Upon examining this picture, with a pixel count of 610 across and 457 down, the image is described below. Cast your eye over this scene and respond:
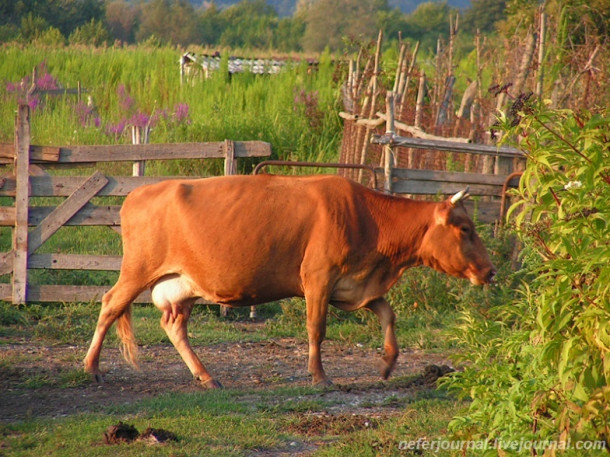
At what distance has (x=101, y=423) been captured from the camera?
19.4ft

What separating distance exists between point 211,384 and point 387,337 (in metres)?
1.46

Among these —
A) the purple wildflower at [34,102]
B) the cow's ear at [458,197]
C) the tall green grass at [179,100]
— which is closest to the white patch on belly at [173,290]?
the cow's ear at [458,197]

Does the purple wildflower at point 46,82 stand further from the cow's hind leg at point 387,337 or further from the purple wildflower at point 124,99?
the cow's hind leg at point 387,337

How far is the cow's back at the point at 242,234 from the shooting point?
7441 millimetres

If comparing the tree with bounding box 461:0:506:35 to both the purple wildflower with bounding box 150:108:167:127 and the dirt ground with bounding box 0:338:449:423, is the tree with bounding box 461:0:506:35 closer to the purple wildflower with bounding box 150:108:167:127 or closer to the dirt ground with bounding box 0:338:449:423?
the purple wildflower with bounding box 150:108:167:127

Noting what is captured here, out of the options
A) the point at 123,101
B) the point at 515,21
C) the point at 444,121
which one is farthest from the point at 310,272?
the point at 515,21

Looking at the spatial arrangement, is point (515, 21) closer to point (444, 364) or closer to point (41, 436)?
point (444, 364)

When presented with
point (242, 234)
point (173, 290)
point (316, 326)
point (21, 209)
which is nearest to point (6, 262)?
point (21, 209)

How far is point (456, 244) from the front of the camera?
25.4ft

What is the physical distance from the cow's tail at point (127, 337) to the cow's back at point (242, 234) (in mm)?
422

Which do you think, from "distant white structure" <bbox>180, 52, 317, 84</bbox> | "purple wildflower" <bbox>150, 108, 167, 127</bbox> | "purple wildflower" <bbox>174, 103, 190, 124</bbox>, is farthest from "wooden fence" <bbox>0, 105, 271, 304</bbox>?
"distant white structure" <bbox>180, 52, 317, 84</bbox>

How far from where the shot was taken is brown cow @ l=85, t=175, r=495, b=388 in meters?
7.44

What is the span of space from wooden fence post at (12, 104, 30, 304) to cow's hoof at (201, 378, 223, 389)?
134 inches

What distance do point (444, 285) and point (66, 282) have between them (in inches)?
172
